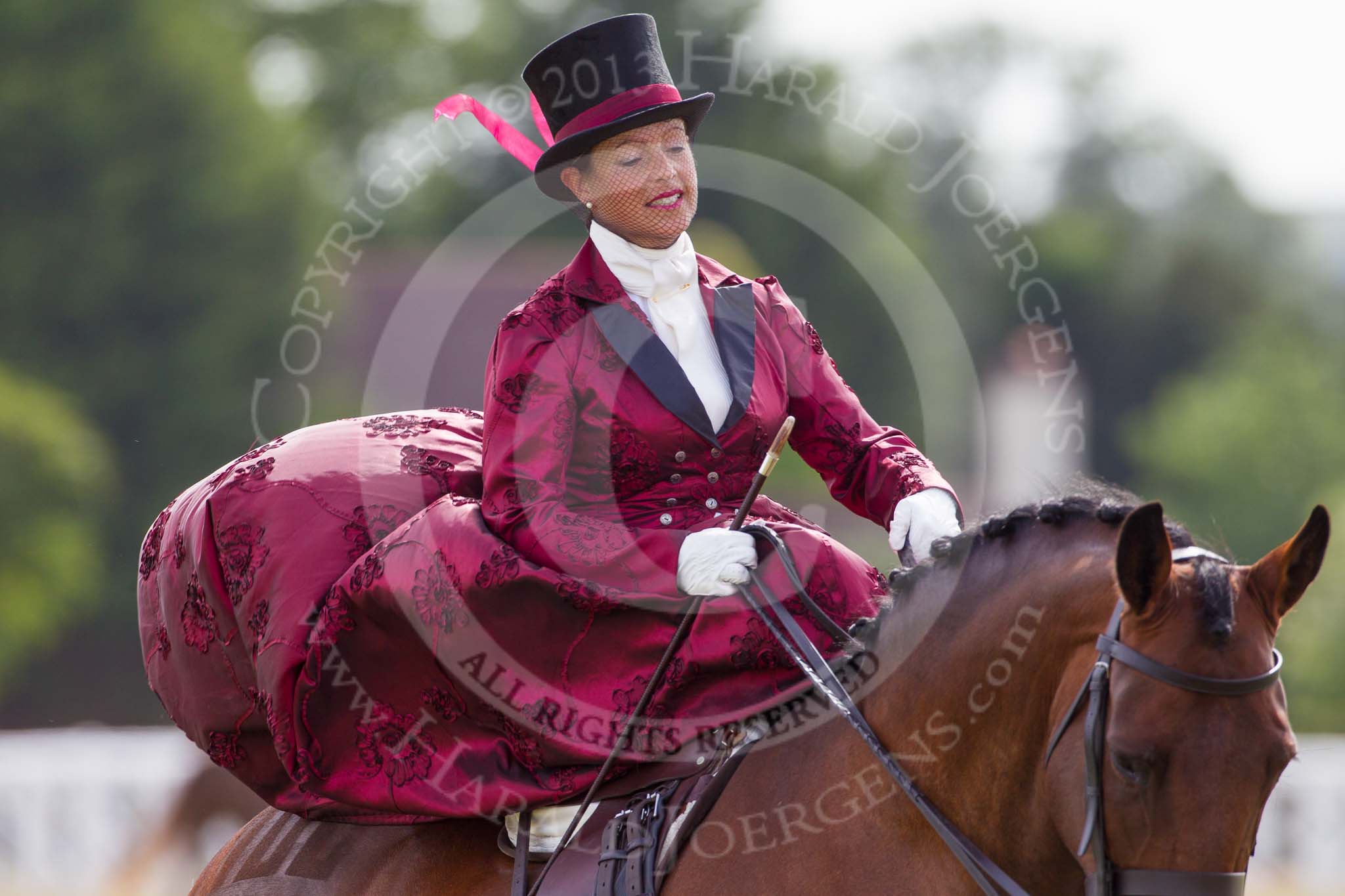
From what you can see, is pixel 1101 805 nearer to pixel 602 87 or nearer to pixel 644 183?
pixel 644 183

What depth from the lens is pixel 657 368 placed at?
2812mm

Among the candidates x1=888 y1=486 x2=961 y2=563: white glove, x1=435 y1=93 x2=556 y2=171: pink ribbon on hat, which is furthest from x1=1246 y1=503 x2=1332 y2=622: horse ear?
x1=435 y1=93 x2=556 y2=171: pink ribbon on hat

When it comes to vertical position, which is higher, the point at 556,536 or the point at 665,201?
the point at 665,201

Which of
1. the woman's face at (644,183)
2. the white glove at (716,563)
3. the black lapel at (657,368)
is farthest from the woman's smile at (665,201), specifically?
the white glove at (716,563)

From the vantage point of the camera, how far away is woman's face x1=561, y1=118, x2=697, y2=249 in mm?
2943

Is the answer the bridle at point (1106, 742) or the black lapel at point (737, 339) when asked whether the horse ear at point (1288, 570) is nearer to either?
the bridle at point (1106, 742)

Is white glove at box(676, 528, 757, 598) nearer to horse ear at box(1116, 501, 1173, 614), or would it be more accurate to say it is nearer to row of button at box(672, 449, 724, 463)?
row of button at box(672, 449, 724, 463)

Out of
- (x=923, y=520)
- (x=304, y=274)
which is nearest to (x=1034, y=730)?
(x=923, y=520)

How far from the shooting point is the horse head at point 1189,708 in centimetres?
201

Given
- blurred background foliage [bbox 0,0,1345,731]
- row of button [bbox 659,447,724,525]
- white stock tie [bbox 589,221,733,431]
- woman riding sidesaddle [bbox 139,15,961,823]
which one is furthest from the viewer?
blurred background foliage [bbox 0,0,1345,731]

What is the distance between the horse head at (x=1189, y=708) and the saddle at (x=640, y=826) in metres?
0.70

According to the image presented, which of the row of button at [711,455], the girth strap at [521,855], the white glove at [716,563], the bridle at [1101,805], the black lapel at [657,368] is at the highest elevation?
the black lapel at [657,368]

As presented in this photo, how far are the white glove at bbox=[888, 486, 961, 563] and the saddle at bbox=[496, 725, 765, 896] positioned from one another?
0.43 meters

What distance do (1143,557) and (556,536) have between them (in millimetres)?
1015
